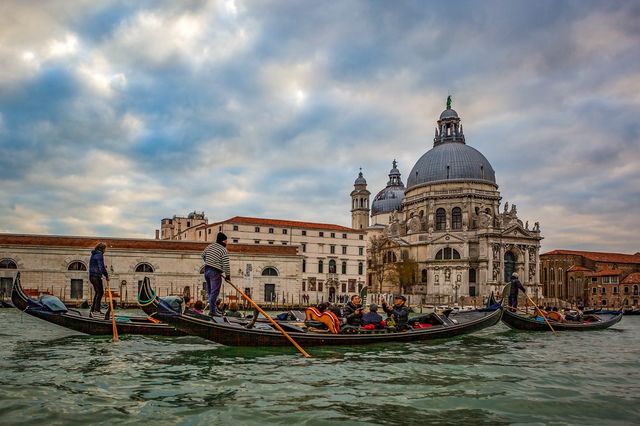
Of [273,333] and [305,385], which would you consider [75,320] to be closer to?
[273,333]

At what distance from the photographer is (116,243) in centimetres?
3234

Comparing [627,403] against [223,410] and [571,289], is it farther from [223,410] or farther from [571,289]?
[571,289]

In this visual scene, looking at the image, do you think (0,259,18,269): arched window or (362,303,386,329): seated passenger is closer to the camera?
(362,303,386,329): seated passenger

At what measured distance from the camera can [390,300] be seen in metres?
50.2

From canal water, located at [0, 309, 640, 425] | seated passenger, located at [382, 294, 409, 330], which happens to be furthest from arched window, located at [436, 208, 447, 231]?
seated passenger, located at [382, 294, 409, 330]

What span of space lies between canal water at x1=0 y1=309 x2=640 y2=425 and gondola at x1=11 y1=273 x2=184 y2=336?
687 mm

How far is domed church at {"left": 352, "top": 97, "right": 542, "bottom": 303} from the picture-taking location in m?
49.5

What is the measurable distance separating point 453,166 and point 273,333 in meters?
48.1

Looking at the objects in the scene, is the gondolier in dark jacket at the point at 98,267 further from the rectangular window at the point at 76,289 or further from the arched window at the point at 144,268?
the rectangular window at the point at 76,289

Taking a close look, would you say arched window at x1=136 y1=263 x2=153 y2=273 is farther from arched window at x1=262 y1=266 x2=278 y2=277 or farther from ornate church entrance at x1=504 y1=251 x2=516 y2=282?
ornate church entrance at x1=504 y1=251 x2=516 y2=282

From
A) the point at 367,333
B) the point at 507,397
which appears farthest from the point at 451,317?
the point at 507,397

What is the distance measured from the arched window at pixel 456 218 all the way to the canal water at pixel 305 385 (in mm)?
42510

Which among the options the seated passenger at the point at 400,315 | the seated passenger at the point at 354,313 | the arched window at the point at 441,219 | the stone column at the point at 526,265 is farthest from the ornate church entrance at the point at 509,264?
the seated passenger at the point at 400,315

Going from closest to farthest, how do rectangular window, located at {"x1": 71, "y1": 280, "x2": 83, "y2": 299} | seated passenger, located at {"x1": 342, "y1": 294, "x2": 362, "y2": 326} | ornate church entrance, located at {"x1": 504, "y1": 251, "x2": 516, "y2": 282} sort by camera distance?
seated passenger, located at {"x1": 342, "y1": 294, "x2": 362, "y2": 326}
rectangular window, located at {"x1": 71, "y1": 280, "x2": 83, "y2": 299}
ornate church entrance, located at {"x1": 504, "y1": 251, "x2": 516, "y2": 282}
